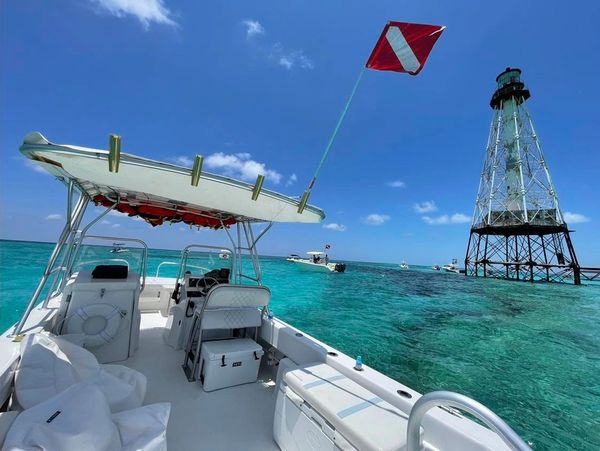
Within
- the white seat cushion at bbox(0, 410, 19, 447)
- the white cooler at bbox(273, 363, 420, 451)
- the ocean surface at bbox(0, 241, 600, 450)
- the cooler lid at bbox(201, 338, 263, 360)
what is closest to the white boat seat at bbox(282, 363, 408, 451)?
the white cooler at bbox(273, 363, 420, 451)

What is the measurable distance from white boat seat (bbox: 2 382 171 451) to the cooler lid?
103cm

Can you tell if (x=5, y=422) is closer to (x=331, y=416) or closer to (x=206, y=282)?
(x=331, y=416)

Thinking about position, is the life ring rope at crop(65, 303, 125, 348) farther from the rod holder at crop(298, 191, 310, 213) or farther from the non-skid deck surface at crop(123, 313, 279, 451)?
the rod holder at crop(298, 191, 310, 213)

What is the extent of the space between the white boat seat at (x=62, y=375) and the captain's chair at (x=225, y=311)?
2.49 ft

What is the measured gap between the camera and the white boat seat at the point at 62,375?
1597 mm

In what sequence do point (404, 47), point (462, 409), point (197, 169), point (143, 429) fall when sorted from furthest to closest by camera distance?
point (404, 47) → point (197, 169) → point (143, 429) → point (462, 409)

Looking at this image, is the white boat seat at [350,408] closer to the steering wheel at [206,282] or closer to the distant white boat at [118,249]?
the steering wheel at [206,282]

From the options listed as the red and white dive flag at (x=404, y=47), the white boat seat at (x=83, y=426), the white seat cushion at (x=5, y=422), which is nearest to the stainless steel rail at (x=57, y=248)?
the white seat cushion at (x=5, y=422)

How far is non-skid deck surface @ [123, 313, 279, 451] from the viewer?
1.99 meters

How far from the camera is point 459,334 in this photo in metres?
8.02

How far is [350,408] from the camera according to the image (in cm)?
152

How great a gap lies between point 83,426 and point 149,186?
1.83 metres

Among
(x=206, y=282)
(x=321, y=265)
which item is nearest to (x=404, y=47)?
(x=206, y=282)

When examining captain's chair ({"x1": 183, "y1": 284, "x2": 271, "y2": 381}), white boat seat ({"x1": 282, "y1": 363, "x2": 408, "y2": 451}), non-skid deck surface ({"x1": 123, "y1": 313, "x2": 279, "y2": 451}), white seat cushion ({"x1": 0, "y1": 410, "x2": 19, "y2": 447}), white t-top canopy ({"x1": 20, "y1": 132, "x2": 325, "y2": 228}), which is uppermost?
white t-top canopy ({"x1": 20, "y1": 132, "x2": 325, "y2": 228})
